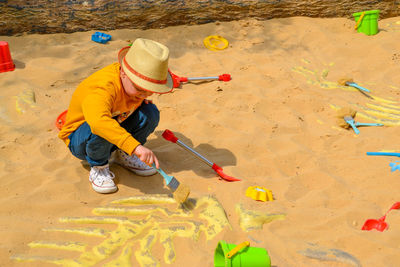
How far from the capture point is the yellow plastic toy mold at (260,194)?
2246 mm

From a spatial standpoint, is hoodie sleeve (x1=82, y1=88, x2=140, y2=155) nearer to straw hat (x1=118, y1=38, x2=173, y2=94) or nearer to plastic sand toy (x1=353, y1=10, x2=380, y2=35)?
straw hat (x1=118, y1=38, x2=173, y2=94)

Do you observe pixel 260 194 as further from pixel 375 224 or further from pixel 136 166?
pixel 136 166

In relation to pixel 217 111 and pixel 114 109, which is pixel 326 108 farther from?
pixel 114 109

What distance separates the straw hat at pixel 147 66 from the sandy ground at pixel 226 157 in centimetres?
61

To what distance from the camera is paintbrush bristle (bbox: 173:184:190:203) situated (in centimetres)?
212

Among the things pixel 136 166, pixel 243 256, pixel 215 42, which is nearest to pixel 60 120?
pixel 136 166

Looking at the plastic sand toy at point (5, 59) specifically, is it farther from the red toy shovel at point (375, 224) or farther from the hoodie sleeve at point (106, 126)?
the red toy shovel at point (375, 224)

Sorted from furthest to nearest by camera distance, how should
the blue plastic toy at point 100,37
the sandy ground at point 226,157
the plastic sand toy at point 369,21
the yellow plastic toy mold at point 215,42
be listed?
1. the plastic sand toy at point 369,21
2. the yellow plastic toy mold at point 215,42
3. the blue plastic toy at point 100,37
4. the sandy ground at point 226,157

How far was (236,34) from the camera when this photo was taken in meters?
4.45

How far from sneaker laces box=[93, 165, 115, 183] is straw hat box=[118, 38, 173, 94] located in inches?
22.5

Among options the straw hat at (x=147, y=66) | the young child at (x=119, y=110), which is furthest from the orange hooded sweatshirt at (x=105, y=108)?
the straw hat at (x=147, y=66)

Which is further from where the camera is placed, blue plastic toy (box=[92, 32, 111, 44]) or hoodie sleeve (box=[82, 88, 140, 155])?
blue plastic toy (box=[92, 32, 111, 44])

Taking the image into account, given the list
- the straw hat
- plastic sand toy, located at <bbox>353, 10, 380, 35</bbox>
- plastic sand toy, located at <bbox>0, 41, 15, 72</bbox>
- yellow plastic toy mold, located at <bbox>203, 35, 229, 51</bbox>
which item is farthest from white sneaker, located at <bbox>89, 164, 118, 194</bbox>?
plastic sand toy, located at <bbox>353, 10, 380, 35</bbox>

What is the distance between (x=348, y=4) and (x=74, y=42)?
9.72 feet
